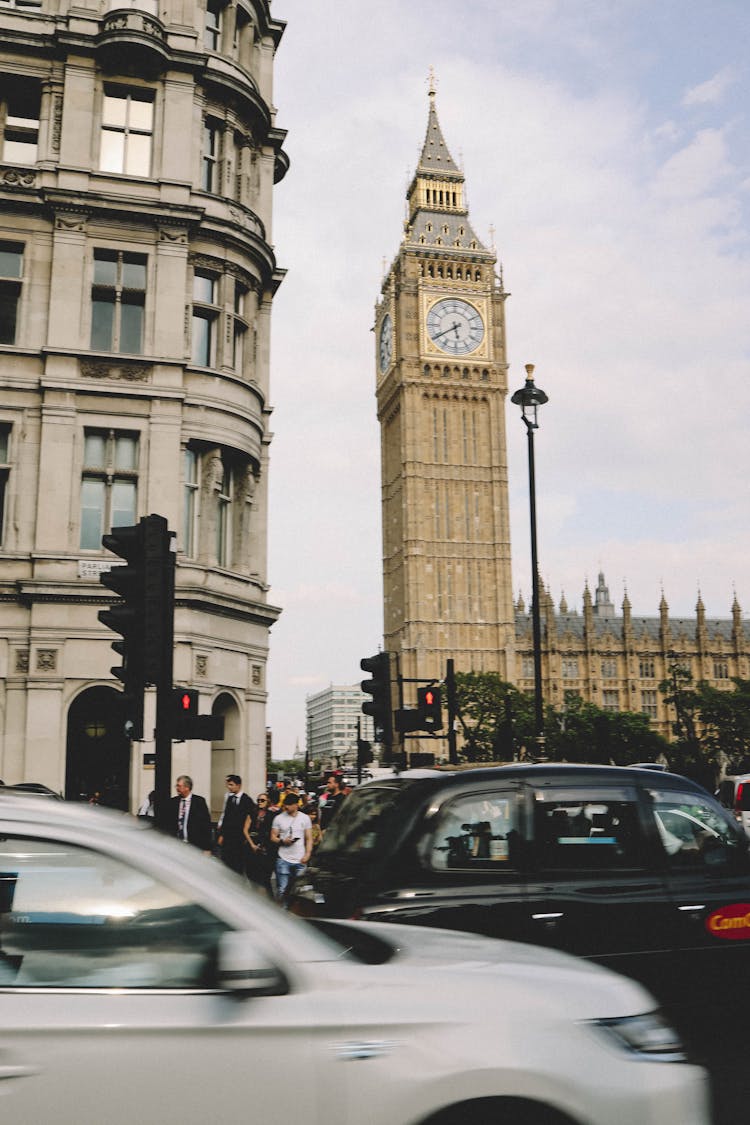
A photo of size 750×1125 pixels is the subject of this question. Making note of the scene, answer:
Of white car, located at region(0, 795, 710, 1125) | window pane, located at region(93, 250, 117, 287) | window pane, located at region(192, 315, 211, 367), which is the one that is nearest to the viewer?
white car, located at region(0, 795, 710, 1125)

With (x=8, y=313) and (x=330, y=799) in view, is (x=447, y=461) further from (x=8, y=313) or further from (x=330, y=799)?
(x=8, y=313)

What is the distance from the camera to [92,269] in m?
19.9

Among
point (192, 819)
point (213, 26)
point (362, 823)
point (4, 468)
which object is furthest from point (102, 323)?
point (362, 823)

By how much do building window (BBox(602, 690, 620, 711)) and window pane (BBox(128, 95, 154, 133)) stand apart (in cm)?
10004

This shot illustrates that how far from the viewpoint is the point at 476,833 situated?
21.0 ft

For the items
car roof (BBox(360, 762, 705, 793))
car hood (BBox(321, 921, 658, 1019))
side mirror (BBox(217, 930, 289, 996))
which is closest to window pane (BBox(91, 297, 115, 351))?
car roof (BBox(360, 762, 705, 793))

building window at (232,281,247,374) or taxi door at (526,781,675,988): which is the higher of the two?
building window at (232,281,247,374)

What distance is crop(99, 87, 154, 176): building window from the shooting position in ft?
67.7

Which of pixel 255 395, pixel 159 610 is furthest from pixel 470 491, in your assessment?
pixel 159 610

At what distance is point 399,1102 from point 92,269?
1923 centimetres

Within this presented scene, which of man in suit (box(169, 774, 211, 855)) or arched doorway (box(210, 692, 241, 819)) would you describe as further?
arched doorway (box(210, 692, 241, 819))

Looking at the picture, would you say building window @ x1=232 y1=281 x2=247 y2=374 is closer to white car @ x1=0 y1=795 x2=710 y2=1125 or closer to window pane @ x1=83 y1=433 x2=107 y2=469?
window pane @ x1=83 y1=433 x2=107 y2=469

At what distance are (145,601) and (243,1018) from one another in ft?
19.8

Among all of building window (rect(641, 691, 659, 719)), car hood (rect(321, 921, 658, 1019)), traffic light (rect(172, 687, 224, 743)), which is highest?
building window (rect(641, 691, 659, 719))
